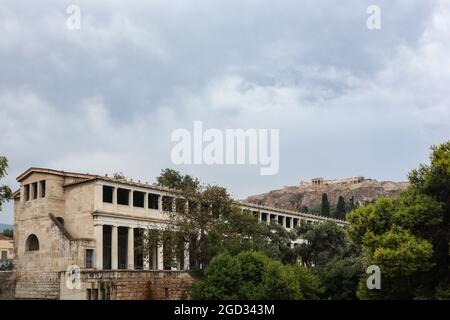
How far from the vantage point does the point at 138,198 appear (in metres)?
61.5

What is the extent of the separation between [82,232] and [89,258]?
3.18m

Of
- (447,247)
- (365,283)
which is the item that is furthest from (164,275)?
(447,247)

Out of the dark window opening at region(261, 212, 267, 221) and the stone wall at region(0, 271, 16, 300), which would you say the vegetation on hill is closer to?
the stone wall at region(0, 271, 16, 300)

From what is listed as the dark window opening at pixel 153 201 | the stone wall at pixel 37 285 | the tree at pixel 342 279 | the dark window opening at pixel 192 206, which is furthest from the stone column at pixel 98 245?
the tree at pixel 342 279

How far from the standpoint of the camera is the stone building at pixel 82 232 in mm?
51344

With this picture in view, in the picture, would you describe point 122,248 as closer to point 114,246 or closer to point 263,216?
point 114,246

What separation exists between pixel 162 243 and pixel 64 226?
1317 centimetres

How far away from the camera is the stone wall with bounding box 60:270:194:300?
46812 millimetres

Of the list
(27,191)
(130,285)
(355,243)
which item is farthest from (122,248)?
(355,243)

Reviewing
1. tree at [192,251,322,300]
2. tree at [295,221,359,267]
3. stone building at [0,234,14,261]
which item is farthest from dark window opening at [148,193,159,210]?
stone building at [0,234,14,261]

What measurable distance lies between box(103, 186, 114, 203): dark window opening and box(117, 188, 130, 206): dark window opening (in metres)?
2.01

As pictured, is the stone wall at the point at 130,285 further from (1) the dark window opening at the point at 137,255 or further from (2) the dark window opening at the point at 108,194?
(1) the dark window opening at the point at 137,255
